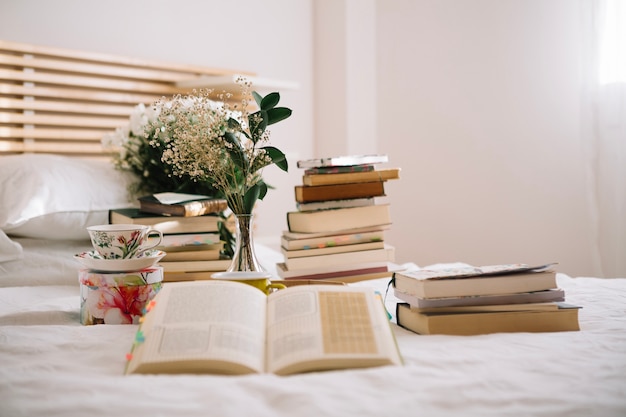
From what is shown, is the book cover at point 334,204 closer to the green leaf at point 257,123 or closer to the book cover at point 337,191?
the book cover at point 337,191

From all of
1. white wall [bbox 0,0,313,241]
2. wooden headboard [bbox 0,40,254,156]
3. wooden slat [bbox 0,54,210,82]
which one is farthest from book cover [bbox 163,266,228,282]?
white wall [bbox 0,0,313,241]

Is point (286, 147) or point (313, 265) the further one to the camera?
point (286, 147)

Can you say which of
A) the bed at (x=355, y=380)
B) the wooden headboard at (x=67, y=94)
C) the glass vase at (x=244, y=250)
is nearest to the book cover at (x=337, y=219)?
the glass vase at (x=244, y=250)

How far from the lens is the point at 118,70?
2848mm

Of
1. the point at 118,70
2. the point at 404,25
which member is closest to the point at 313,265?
the point at 118,70

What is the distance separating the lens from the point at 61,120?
2.73m

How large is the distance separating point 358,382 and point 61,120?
222cm

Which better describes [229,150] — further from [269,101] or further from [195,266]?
[195,266]

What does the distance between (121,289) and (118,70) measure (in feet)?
5.82

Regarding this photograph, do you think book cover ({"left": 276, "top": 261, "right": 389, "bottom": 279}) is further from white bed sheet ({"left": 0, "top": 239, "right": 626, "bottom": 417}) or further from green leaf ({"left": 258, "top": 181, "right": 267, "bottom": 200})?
white bed sheet ({"left": 0, "top": 239, "right": 626, "bottom": 417})

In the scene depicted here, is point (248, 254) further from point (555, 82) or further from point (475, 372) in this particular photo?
point (555, 82)

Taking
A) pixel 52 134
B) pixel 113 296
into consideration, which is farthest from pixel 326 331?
pixel 52 134

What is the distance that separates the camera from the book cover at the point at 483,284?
1220 mm

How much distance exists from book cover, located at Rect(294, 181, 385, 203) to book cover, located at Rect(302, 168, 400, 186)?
11 mm
